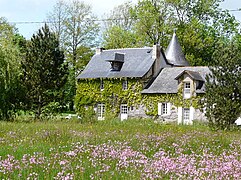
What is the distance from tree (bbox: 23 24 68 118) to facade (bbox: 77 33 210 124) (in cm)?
1025

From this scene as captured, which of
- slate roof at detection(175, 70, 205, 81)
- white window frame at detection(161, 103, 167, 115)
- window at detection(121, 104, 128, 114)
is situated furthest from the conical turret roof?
slate roof at detection(175, 70, 205, 81)

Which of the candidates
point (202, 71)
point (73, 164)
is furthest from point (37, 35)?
point (73, 164)

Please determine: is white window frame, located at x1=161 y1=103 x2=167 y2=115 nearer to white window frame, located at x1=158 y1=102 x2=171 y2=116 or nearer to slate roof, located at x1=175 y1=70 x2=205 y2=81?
white window frame, located at x1=158 y1=102 x2=171 y2=116

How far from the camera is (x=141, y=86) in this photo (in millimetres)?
44781

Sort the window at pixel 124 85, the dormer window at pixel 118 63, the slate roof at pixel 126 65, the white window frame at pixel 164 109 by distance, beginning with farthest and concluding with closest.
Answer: the dormer window at pixel 118 63 < the window at pixel 124 85 < the slate roof at pixel 126 65 < the white window frame at pixel 164 109

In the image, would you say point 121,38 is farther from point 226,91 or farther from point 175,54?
point 226,91

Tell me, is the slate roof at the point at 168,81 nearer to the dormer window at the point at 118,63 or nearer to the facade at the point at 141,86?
the facade at the point at 141,86

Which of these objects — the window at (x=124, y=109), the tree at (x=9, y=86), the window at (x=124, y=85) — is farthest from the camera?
the window at (x=124, y=109)

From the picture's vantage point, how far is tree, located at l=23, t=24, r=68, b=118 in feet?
115

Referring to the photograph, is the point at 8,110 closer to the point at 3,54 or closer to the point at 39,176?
the point at 3,54

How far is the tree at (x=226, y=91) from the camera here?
22.3 meters

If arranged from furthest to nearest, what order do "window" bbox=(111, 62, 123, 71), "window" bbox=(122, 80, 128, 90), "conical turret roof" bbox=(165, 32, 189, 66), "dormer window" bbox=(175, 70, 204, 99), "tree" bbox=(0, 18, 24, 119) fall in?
1. "conical turret roof" bbox=(165, 32, 189, 66)
2. "window" bbox=(111, 62, 123, 71)
3. "window" bbox=(122, 80, 128, 90)
4. "dormer window" bbox=(175, 70, 204, 99)
5. "tree" bbox=(0, 18, 24, 119)

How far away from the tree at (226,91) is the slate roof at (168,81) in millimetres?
18980

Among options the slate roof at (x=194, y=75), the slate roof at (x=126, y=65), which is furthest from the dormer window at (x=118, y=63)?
the slate roof at (x=194, y=75)
